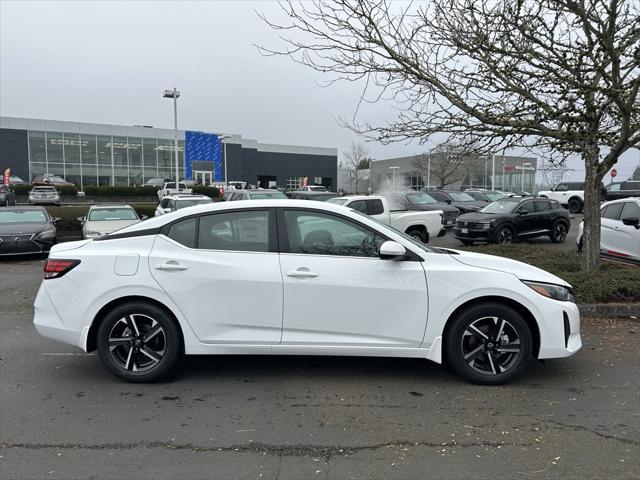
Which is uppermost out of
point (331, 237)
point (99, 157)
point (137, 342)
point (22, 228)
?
point (99, 157)

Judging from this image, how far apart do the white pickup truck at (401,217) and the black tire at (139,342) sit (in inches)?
390

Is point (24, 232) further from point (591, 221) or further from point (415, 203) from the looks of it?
point (591, 221)

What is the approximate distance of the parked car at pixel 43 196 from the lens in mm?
30406

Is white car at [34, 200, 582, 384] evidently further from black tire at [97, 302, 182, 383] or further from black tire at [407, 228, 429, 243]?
black tire at [407, 228, 429, 243]

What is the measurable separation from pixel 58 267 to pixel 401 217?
10818mm

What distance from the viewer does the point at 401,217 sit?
46.9 ft

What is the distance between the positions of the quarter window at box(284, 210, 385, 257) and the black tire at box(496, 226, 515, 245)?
11.5 metres

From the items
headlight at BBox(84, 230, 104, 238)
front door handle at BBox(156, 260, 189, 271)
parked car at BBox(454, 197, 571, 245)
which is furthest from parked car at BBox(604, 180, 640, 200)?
front door handle at BBox(156, 260, 189, 271)

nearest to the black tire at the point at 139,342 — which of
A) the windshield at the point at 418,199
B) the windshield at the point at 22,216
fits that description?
the windshield at the point at 22,216

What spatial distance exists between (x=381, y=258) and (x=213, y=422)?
6.28 ft

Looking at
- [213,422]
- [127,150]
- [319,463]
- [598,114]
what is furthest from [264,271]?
[127,150]

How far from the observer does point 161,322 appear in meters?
4.46

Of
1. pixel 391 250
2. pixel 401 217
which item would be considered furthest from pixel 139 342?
pixel 401 217

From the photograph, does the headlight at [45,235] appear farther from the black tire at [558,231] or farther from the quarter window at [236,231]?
the black tire at [558,231]
